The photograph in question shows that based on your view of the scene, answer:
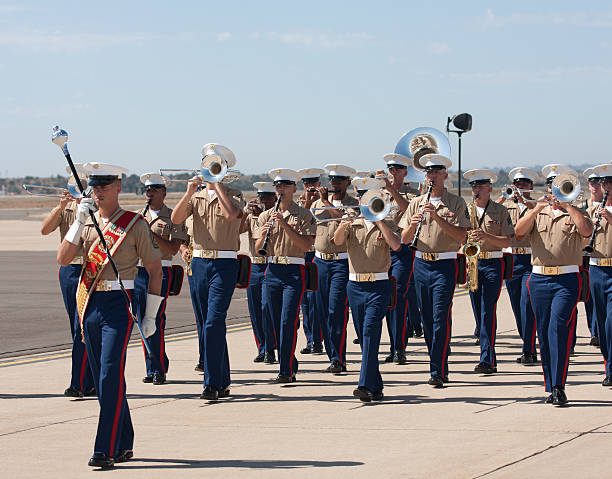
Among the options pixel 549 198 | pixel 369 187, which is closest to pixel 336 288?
pixel 369 187

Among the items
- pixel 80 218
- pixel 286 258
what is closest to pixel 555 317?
pixel 286 258

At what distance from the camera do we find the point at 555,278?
10.3 meters

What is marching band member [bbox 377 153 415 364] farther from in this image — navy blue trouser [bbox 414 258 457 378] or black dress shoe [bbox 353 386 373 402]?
black dress shoe [bbox 353 386 373 402]

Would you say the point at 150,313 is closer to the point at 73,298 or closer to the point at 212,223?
the point at 212,223

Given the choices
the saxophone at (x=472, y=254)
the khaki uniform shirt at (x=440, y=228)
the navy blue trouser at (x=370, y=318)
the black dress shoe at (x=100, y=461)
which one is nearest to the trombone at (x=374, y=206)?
the navy blue trouser at (x=370, y=318)

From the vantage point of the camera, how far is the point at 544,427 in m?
8.98

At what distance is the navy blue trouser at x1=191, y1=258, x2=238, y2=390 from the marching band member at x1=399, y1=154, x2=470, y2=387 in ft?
6.47

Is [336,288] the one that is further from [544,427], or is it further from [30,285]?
[30,285]

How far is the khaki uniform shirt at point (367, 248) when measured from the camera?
35.4 feet

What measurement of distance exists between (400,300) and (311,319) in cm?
137

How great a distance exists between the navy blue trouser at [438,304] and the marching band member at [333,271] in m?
1.07

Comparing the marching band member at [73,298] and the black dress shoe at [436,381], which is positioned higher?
the marching band member at [73,298]

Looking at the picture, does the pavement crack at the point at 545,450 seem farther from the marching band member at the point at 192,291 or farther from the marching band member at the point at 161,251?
the marching band member at the point at 161,251

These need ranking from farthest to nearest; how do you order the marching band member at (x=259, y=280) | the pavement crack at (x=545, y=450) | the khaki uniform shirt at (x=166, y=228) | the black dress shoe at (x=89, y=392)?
the marching band member at (x=259, y=280) → the khaki uniform shirt at (x=166, y=228) → the black dress shoe at (x=89, y=392) → the pavement crack at (x=545, y=450)
